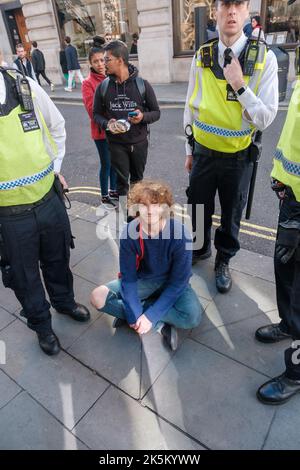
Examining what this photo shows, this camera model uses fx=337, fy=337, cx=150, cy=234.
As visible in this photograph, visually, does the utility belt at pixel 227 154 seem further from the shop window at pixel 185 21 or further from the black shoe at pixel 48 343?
the shop window at pixel 185 21

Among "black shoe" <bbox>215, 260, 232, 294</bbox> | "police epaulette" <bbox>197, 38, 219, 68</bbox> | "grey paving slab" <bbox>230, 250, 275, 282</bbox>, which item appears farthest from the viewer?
"grey paving slab" <bbox>230, 250, 275, 282</bbox>

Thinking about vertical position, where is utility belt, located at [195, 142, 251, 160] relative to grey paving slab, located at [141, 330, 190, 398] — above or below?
above

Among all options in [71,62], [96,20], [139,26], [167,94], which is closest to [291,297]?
[167,94]

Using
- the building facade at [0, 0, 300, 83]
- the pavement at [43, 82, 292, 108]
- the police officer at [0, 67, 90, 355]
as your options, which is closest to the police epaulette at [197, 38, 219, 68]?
the police officer at [0, 67, 90, 355]

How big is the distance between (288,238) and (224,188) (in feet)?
3.15

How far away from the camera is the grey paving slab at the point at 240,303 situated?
2551mm

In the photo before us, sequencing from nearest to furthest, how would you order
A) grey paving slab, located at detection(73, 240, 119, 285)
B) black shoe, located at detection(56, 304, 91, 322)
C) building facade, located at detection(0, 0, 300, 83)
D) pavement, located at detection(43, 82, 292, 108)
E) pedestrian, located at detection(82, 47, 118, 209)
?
1. black shoe, located at detection(56, 304, 91, 322)
2. grey paving slab, located at detection(73, 240, 119, 285)
3. pedestrian, located at detection(82, 47, 118, 209)
4. pavement, located at detection(43, 82, 292, 108)
5. building facade, located at detection(0, 0, 300, 83)

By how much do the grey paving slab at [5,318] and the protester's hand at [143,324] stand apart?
3.88 ft

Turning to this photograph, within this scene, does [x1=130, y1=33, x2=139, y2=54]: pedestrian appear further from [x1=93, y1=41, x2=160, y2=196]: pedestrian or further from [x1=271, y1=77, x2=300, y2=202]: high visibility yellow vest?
[x1=271, y1=77, x2=300, y2=202]: high visibility yellow vest

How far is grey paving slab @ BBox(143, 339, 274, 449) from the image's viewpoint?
6.03 ft

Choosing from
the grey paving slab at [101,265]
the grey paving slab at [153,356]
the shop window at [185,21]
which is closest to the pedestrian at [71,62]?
the shop window at [185,21]

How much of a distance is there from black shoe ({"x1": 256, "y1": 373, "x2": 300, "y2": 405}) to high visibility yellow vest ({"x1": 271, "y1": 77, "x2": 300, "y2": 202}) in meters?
1.07
